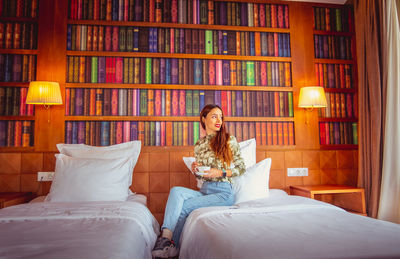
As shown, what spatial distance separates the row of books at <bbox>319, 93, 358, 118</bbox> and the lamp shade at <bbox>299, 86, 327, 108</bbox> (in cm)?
28

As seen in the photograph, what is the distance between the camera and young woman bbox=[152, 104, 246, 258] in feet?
6.38

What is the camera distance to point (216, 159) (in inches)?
89.2

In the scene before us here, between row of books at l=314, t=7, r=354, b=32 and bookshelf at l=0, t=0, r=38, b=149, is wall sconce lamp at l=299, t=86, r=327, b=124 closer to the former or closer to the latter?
row of books at l=314, t=7, r=354, b=32

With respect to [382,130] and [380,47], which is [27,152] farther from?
[380,47]

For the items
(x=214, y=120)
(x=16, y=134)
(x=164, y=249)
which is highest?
(x=214, y=120)

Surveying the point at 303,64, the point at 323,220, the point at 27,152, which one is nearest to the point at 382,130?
the point at 303,64

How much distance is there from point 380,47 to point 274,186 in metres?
1.71

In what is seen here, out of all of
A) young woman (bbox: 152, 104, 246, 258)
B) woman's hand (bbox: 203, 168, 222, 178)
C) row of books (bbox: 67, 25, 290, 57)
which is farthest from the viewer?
row of books (bbox: 67, 25, 290, 57)

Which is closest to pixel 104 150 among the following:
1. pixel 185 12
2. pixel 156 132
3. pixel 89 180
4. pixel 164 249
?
pixel 89 180

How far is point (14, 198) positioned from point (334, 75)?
3.38 metres

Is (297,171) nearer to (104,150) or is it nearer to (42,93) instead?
(104,150)

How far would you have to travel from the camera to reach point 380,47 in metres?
2.65

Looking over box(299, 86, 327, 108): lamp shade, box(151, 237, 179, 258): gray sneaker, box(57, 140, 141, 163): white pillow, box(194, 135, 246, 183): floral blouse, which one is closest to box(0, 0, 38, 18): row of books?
box(57, 140, 141, 163): white pillow

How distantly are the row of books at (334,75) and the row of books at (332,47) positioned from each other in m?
0.12
